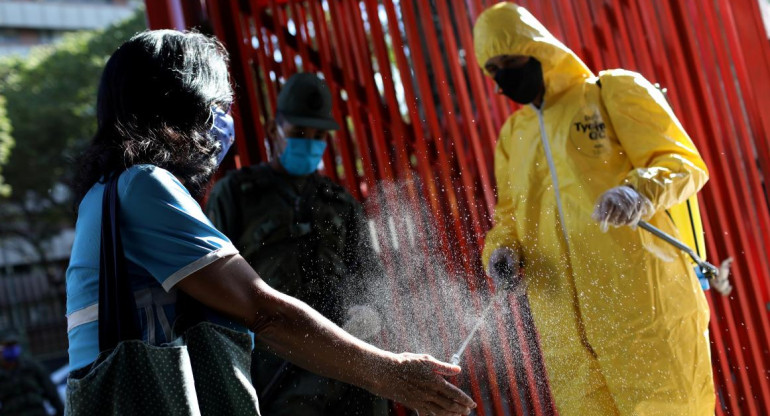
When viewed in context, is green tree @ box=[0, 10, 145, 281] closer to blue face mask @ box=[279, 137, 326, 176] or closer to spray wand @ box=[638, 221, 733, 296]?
blue face mask @ box=[279, 137, 326, 176]

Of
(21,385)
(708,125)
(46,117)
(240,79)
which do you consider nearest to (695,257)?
(708,125)

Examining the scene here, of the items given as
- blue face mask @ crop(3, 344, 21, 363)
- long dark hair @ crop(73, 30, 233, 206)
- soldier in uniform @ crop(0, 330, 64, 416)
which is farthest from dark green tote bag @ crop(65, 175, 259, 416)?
blue face mask @ crop(3, 344, 21, 363)

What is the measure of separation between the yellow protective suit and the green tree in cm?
2374

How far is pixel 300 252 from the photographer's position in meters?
3.19

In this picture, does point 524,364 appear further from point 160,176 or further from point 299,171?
point 160,176

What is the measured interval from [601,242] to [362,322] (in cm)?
99

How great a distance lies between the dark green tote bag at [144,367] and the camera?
5.15 ft

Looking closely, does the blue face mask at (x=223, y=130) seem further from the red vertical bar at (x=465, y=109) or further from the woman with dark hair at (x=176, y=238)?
the red vertical bar at (x=465, y=109)

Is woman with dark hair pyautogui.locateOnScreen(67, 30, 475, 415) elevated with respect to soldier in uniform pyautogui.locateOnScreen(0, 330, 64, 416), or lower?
elevated

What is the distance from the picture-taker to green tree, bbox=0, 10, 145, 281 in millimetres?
24938

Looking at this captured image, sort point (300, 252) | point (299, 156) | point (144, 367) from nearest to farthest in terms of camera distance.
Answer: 1. point (144, 367)
2. point (300, 252)
3. point (299, 156)

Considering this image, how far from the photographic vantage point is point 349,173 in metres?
4.40

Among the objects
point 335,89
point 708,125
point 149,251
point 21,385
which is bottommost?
point 21,385

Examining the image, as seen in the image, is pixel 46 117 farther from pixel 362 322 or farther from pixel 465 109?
pixel 362 322
